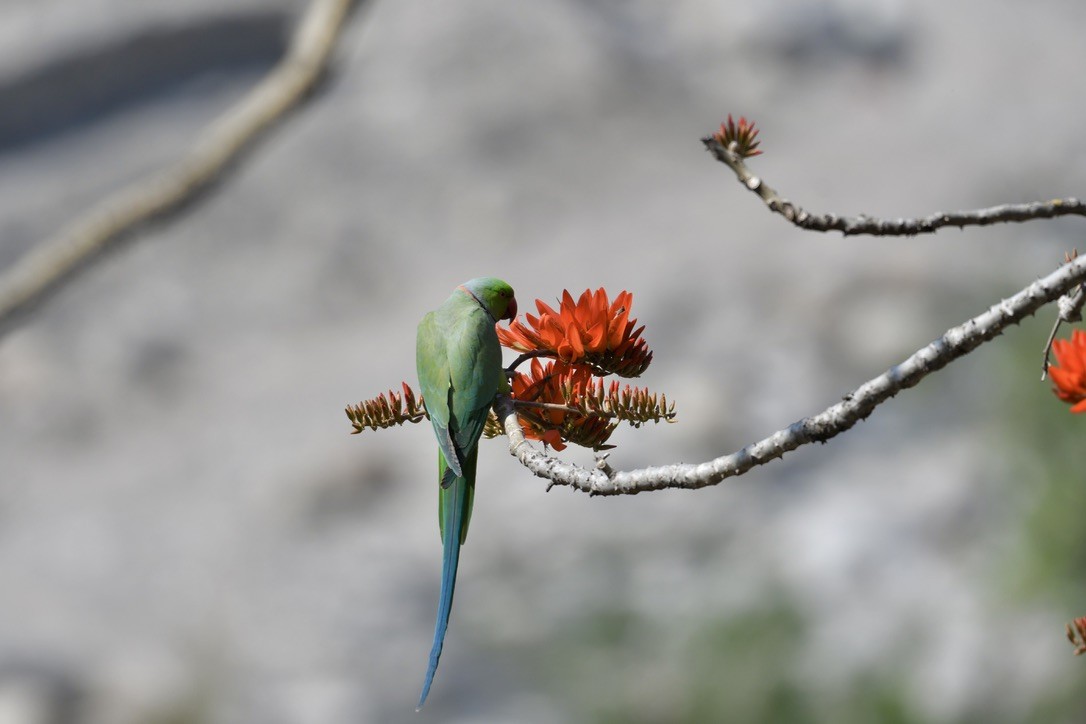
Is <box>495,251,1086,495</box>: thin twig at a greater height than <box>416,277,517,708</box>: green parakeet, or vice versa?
<box>416,277,517,708</box>: green parakeet

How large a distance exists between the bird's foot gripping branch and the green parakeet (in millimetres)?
41

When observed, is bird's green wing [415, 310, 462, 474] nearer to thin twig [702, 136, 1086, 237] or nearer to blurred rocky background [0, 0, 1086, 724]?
thin twig [702, 136, 1086, 237]

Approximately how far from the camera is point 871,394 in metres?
1.08

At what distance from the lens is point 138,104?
31.1 ft

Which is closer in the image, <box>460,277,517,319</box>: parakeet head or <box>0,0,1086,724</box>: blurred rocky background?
<box>460,277,517,319</box>: parakeet head

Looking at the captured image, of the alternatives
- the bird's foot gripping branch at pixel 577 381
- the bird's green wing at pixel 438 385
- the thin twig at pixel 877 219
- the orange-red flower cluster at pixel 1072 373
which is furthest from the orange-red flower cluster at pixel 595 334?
the orange-red flower cluster at pixel 1072 373

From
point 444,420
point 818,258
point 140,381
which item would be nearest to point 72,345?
point 140,381

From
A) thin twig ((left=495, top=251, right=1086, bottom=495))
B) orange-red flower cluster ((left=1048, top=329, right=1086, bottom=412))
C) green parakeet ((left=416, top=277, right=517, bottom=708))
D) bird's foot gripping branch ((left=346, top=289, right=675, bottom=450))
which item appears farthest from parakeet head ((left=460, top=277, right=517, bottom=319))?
orange-red flower cluster ((left=1048, top=329, right=1086, bottom=412))

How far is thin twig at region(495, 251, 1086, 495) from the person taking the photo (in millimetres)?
1077

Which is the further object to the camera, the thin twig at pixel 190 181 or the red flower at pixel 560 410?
the thin twig at pixel 190 181

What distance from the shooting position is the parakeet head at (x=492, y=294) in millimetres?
1487

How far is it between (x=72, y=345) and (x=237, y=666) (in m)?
3.39

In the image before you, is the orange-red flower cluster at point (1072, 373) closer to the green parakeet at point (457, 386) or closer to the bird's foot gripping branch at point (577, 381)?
the bird's foot gripping branch at point (577, 381)

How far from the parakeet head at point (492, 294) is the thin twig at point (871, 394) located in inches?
16.5
